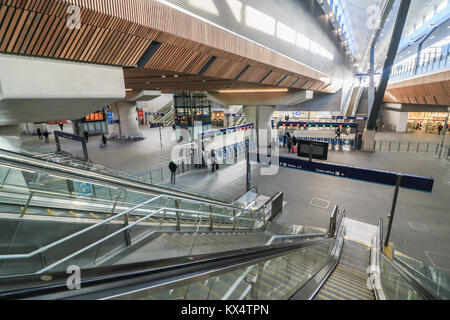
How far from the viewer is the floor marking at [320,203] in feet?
33.4

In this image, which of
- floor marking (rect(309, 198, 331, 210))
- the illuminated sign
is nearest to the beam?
floor marking (rect(309, 198, 331, 210))

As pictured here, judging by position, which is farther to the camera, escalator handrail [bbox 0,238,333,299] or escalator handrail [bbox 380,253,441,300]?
escalator handrail [bbox 380,253,441,300]

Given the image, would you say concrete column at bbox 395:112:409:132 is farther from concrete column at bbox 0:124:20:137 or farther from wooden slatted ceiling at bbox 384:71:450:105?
concrete column at bbox 0:124:20:137

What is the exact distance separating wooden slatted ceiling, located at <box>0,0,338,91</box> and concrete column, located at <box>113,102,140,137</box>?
21.5 meters

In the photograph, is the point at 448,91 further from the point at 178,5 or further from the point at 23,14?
the point at 23,14

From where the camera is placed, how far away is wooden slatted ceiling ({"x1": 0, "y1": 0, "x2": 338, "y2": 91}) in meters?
3.68

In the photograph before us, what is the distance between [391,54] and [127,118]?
2484 cm

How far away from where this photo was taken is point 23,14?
3.61 meters

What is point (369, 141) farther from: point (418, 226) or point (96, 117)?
point (96, 117)

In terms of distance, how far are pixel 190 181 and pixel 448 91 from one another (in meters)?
19.0

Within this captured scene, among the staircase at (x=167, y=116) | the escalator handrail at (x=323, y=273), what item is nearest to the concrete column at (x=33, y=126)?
the staircase at (x=167, y=116)

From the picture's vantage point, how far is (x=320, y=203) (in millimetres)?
10484
